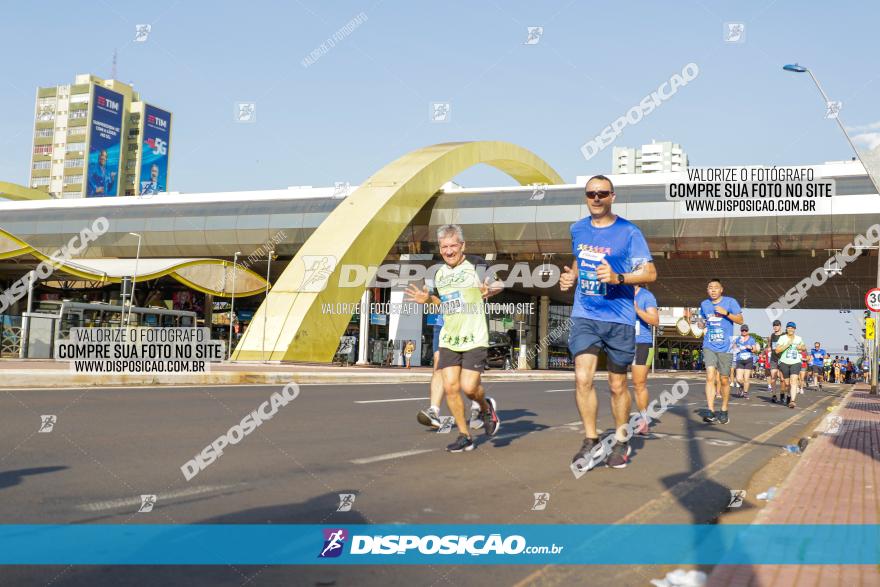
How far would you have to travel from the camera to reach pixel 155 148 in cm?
13662

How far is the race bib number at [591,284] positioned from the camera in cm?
575

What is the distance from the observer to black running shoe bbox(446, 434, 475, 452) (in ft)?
21.6

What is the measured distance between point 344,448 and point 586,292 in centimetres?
240

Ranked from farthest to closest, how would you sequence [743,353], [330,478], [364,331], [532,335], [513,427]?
[532,335], [364,331], [743,353], [513,427], [330,478]

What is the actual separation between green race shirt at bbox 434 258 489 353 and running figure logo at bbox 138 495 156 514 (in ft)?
10.5

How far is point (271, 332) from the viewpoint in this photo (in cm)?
2873

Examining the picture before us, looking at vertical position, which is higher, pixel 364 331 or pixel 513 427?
pixel 364 331

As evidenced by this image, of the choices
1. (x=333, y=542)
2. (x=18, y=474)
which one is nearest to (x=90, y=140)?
(x=18, y=474)

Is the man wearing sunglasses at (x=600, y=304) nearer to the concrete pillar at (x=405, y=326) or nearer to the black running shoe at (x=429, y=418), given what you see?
the black running shoe at (x=429, y=418)

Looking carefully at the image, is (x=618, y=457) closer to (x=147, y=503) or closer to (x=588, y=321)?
(x=588, y=321)

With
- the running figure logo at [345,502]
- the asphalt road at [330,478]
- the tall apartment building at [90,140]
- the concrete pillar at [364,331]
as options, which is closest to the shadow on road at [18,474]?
the asphalt road at [330,478]

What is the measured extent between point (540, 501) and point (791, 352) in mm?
14095

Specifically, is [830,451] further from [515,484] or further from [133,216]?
[133,216]

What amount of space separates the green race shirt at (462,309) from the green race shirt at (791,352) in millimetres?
11955
